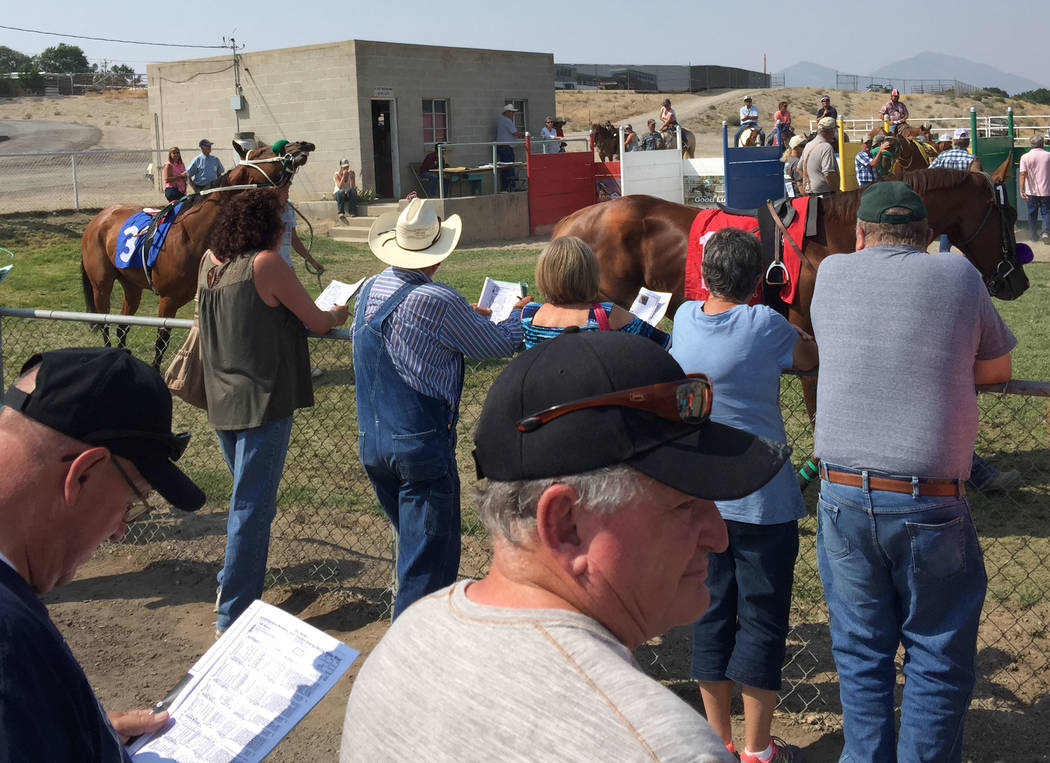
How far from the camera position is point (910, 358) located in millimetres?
3043

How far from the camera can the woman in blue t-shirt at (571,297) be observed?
3881 millimetres

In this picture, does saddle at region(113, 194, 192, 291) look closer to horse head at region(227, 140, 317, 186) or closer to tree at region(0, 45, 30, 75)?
horse head at region(227, 140, 317, 186)

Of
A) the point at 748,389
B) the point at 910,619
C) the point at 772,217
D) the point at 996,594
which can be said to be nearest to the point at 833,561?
the point at 910,619

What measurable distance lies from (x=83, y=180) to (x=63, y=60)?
235ft

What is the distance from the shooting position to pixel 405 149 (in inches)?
1038

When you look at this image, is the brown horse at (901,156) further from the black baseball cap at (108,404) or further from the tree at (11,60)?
the tree at (11,60)

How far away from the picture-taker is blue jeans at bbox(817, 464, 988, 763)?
3.03 m

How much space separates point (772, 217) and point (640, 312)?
2.90 m

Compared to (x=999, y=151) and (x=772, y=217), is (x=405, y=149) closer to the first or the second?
(x=999, y=151)

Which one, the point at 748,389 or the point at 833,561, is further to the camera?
the point at 748,389

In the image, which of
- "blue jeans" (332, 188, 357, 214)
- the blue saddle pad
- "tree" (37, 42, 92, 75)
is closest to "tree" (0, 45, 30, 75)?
"tree" (37, 42, 92, 75)

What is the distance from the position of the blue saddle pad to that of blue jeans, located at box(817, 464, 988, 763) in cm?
790

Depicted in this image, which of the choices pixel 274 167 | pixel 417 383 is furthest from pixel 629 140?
pixel 417 383

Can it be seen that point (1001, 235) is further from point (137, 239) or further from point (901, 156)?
point (901, 156)
